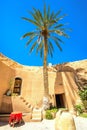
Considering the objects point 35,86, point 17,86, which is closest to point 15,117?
point 35,86

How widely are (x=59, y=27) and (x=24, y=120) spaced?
510 inches

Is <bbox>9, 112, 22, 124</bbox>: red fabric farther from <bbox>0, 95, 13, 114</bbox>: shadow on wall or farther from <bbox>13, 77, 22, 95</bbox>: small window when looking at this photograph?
<bbox>13, 77, 22, 95</bbox>: small window

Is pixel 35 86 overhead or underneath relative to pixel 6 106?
overhead

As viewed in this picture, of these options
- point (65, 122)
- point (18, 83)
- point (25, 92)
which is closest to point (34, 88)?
point (25, 92)

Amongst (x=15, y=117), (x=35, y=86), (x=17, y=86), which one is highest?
(x=17, y=86)

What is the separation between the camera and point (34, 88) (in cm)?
1966

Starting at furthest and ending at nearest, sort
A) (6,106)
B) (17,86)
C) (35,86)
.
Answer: (17,86) → (35,86) → (6,106)

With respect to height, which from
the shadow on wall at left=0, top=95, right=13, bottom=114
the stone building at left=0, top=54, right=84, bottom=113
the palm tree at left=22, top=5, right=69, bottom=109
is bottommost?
the shadow on wall at left=0, top=95, right=13, bottom=114

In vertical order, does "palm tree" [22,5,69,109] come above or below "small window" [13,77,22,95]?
above

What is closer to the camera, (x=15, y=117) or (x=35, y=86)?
(x=15, y=117)

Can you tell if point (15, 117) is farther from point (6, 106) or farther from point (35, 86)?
point (35, 86)

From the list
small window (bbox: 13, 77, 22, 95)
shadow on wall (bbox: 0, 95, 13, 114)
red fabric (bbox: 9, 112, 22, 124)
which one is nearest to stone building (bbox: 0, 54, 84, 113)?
small window (bbox: 13, 77, 22, 95)

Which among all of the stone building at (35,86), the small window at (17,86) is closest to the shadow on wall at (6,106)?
the stone building at (35,86)

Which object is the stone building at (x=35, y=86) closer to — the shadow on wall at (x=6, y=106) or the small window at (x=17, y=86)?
the small window at (x=17, y=86)
